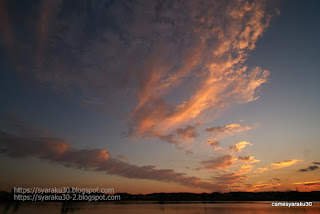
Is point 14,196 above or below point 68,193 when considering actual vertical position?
below

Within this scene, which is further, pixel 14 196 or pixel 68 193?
pixel 14 196

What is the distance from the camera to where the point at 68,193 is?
6544 cm

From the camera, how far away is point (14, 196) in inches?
7702

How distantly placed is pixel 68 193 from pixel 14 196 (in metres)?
189
